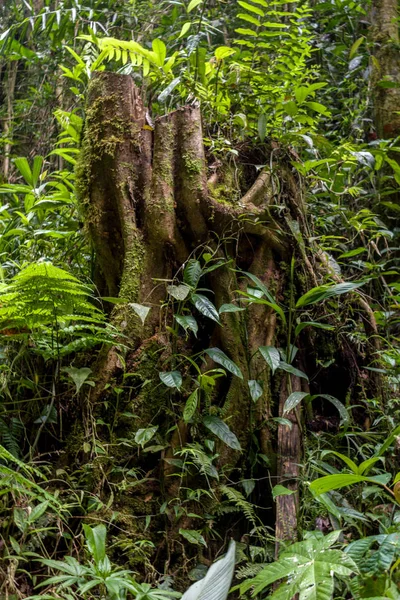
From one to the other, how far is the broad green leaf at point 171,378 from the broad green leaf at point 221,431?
0.60ft

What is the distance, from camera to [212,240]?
2.56m

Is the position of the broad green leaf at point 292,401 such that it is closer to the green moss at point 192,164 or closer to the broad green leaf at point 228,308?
the broad green leaf at point 228,308

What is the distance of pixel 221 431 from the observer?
7.23ft

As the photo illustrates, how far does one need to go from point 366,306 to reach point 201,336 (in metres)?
0.93

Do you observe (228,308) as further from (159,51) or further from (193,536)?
(159,51)

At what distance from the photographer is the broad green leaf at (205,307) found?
230 cm

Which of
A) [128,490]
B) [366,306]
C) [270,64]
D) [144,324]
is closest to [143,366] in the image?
[144,324]

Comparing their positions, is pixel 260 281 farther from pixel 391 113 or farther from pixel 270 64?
pixel 391 113

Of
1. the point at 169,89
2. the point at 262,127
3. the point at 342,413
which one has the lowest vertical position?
the point at 342,413

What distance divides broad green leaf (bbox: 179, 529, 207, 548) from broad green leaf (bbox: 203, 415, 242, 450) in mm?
316

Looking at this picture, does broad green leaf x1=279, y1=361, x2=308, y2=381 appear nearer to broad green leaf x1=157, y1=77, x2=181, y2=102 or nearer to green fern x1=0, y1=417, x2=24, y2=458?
green fern x1=0, y1=417, x2=24, y2=458

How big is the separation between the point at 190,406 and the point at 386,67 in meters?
3.40

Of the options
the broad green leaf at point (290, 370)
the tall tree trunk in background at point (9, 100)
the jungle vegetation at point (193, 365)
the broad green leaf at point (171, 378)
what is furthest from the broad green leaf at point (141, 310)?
the tall tree trunk in background at point (9, 100)

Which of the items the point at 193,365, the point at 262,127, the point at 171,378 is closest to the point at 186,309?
the point at 193,365
